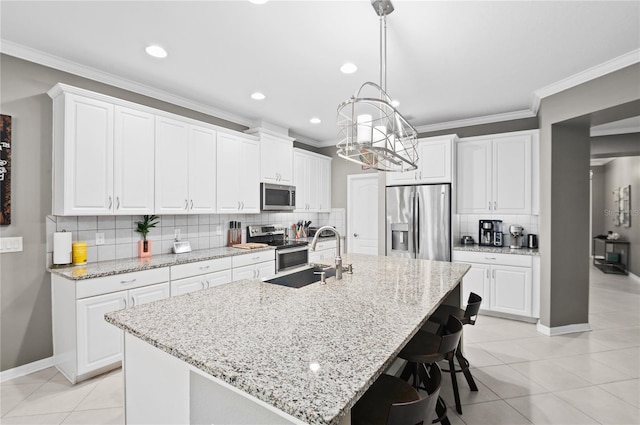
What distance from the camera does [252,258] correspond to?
382 centimetres

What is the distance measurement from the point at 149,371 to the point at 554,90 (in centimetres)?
427

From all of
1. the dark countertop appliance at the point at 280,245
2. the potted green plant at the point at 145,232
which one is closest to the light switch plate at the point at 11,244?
the potted green plant at the point at 145,232

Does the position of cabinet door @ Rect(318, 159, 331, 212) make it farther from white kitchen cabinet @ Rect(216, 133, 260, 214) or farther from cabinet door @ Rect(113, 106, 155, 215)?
cabinet door @ Rect(113, 106, 155, 215)

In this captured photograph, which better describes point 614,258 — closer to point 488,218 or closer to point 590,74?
point 488,218

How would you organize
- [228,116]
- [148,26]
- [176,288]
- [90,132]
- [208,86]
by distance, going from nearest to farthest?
[148,26]
[90,132]
[176,288]
[208,86]
[228,116]

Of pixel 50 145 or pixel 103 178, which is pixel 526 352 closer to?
pixel 103 178

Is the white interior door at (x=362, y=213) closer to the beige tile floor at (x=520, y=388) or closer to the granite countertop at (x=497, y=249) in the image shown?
the granite countertop at (x=497, y=249)

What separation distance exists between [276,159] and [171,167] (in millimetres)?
1591

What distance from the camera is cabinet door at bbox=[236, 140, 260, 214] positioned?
407 cm

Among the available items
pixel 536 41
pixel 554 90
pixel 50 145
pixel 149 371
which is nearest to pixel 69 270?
pixel 50 145

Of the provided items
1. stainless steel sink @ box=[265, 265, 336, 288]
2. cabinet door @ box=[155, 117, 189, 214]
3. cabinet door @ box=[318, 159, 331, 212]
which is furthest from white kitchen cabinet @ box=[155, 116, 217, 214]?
cabinet door @ box=[318, 159, 331, 212]

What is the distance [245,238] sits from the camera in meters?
4.43

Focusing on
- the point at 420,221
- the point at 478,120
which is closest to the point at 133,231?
the point at 420,221

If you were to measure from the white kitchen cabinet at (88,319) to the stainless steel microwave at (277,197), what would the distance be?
6.27 ft
